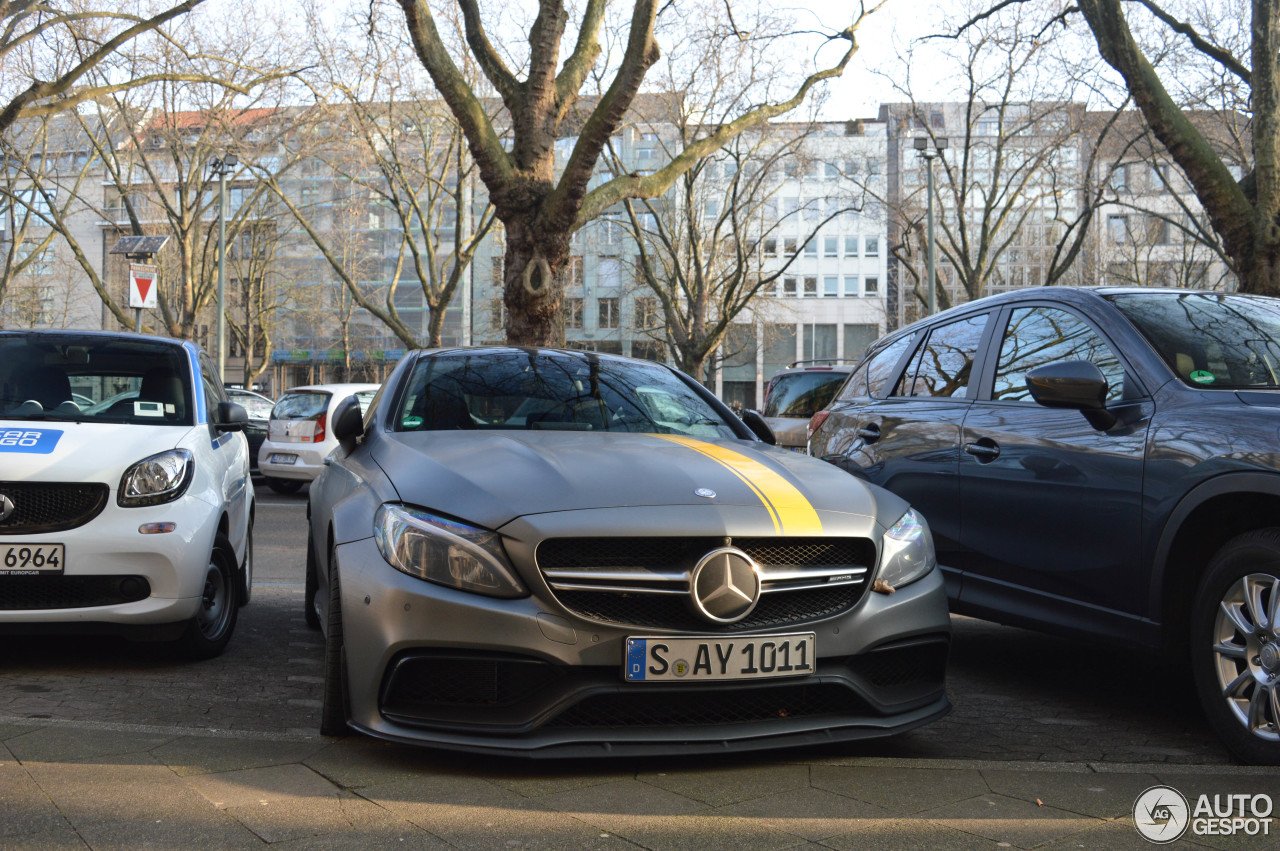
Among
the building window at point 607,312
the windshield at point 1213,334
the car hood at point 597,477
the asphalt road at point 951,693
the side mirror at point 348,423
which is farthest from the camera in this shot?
the building window at point 607,312

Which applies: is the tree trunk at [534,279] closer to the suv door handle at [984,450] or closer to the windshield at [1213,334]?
the suv door handle at [984,450]

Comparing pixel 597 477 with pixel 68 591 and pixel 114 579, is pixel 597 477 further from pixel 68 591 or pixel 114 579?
pixel 68 591

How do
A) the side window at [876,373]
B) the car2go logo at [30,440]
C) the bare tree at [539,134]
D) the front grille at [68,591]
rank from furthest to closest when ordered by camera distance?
the bare tree at [539,134]
the side window at [876,373]
the car2go logo at [30,440]
the front grille at [68,591]

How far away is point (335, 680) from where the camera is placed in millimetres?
3938

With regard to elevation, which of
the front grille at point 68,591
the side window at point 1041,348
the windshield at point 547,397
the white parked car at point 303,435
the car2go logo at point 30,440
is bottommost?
the white parked car at point 303,435

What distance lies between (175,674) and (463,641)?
2.62 meters

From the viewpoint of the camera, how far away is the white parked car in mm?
17578

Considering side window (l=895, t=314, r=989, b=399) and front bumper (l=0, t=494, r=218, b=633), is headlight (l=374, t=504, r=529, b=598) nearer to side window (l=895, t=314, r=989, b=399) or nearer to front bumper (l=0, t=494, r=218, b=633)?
front bumper (l=0, t=494, r=218, b=633)

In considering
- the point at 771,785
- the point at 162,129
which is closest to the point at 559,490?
the point at 771,785

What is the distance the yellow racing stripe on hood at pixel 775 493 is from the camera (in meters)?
3.71

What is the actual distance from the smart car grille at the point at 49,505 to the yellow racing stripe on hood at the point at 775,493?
2603 mm

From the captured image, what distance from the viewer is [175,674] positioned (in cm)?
547

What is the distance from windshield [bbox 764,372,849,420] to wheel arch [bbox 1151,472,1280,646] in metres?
12.2

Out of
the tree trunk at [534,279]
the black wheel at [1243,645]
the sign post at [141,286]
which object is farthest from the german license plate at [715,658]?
the sign post at [141,286]
